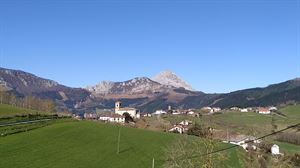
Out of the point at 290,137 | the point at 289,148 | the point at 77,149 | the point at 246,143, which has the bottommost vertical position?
the point at 289,148

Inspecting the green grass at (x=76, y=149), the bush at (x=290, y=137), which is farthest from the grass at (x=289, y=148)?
the green grass at (x=76, y=149)

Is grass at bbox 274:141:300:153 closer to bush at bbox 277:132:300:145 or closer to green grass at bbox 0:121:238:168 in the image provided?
bush at bbox 277:132:300:145

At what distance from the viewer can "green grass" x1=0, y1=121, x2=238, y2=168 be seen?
53.7 meters

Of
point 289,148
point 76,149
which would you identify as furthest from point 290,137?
point 76,149

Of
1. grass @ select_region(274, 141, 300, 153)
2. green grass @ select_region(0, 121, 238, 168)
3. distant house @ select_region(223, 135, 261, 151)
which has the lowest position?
grass @ select_region(274, 141, 300, 153)

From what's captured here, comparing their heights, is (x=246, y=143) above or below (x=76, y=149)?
below

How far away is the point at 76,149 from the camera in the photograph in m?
66.6

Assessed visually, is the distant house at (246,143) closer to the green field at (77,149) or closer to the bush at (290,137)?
the bush at (290,137)

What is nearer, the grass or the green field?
the green field

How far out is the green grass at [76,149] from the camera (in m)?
53.7

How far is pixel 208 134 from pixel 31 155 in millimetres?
22480

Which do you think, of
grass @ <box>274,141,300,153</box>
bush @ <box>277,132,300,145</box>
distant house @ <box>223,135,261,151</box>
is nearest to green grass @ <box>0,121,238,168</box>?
distant house @ <box>223,135,261,151</box>

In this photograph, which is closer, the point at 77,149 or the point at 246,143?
the point at 77,149

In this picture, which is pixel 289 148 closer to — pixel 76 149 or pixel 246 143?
pixel 246 143
